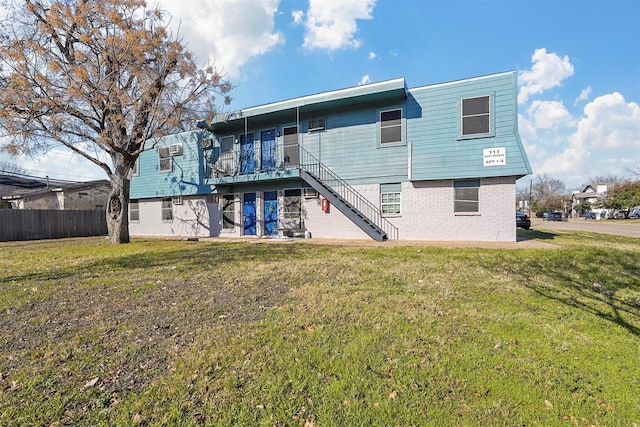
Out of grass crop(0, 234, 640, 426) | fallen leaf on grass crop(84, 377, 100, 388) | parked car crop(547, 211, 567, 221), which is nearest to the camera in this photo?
grass crop(0, 234, 640, 426)

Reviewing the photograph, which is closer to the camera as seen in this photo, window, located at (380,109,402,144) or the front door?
window, located at (380,109,402,144)

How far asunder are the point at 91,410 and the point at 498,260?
27.4ft

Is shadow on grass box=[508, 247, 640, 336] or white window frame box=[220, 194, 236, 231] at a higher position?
white window frame box=[220, 194, 236, 231]

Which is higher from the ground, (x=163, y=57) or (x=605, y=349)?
(x=163, y=57)

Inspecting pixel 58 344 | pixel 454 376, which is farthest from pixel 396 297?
pixel 58 344

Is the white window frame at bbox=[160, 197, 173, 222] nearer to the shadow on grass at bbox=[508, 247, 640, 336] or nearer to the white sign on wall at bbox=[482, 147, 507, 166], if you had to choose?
the white sign on wall at bbox=[482, 147, 507, 166]

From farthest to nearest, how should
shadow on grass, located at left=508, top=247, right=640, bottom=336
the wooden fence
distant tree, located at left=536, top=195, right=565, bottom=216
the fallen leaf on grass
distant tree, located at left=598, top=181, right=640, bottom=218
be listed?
distant tree, located at left=536, top=195, right=565, bottom=216 → distant tree, located at left=598, top=181, right=640, bottom=218 → the wooden fence → shadow on grass, located at left=508, top=247, right=640, bottom=336 → the fallen leaf on grass

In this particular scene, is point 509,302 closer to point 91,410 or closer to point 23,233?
point 91,410

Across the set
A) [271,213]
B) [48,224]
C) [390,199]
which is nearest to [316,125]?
[271,213]

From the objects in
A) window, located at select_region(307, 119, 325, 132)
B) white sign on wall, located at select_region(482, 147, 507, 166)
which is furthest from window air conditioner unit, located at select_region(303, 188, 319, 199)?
white sign on wall, located at select_region(482, 147, 507, 166)

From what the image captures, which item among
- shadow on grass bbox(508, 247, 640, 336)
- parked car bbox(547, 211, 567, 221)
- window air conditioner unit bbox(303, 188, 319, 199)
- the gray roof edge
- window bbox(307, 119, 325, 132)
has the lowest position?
parked car bbox(547, 211, 567, 221)

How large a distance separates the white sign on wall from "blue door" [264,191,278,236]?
9237 millimetres

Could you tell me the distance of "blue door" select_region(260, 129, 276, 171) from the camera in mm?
15703

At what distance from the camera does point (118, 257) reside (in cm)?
977
